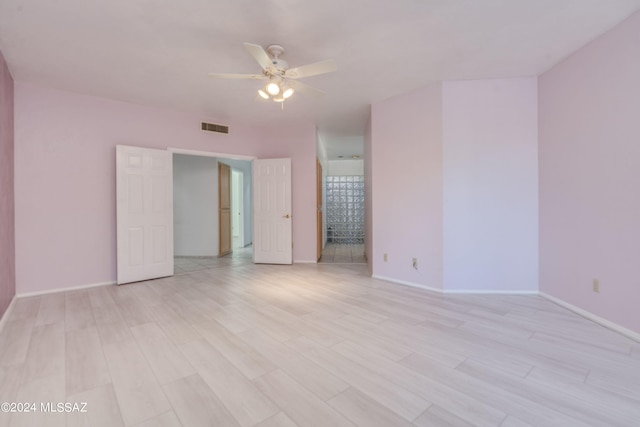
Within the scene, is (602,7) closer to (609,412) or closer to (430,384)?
(609,412)

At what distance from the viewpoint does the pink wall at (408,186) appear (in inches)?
141

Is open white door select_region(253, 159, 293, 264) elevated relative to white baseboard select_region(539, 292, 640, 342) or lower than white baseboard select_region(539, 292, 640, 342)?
elevated

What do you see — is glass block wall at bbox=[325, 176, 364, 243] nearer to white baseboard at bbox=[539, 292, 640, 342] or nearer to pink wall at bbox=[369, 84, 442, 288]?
pink wall at bbox=[369, 84, 442, 288]

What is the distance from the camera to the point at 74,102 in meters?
3.74

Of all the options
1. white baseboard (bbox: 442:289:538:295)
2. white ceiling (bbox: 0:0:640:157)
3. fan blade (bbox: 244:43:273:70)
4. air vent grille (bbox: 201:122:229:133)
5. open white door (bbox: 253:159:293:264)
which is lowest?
white baseboard (bbox: 442:289:538:295)

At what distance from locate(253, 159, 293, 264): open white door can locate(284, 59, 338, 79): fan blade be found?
109 inches

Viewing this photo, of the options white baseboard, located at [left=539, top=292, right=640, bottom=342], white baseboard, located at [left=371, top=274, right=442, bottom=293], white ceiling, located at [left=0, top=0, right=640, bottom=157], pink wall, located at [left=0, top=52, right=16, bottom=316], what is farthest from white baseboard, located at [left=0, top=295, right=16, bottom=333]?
white baseboard, located at [left=539, top=292, right=640, bottom=342]

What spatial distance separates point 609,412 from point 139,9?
4013 millimetres

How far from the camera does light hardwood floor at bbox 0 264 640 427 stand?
4.70ft

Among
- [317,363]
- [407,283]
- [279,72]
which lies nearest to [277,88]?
[279,72]

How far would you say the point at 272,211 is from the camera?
5.38 metres

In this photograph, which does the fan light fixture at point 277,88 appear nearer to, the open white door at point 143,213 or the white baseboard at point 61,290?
the open white door at point 143,213

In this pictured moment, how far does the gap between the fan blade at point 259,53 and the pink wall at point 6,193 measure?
8.95 ft

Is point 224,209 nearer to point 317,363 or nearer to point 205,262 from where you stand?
point 205,262
